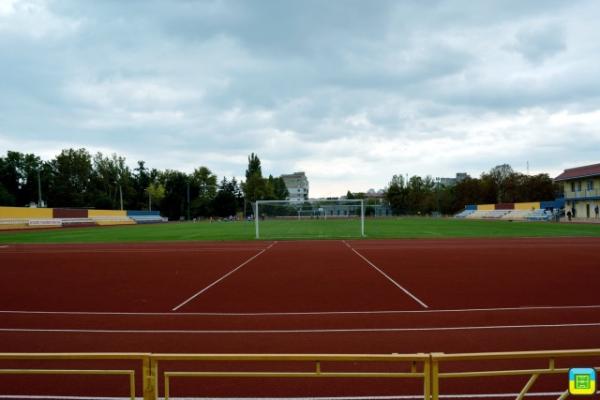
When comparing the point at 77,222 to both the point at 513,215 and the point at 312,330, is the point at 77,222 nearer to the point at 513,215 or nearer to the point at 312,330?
the point at 312,330

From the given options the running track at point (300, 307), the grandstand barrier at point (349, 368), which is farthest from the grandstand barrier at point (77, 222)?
the grandstand barrier at point (349, 368)

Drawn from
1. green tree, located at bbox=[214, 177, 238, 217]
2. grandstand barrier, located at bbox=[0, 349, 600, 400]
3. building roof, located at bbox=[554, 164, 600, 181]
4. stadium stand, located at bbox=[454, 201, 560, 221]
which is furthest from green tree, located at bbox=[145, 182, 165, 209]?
grandstand barrier, located at bbox=[0, 349, 600, 400]

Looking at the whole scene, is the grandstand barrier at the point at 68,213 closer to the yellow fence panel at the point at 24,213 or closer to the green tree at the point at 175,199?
the yellow fence panel at the point at 24,213

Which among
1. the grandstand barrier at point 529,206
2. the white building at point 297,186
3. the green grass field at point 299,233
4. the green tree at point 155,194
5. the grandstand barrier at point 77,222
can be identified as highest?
the white building at point 297,186

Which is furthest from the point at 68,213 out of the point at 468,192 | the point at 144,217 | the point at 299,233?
the point at 468,192

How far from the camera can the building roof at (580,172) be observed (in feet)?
207

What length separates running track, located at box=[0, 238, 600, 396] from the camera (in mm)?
7316

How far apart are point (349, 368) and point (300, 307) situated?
4.00 metres

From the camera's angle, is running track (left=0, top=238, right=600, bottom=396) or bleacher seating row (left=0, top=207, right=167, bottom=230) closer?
running track (left=0, top=238, right=600, bottom=396)

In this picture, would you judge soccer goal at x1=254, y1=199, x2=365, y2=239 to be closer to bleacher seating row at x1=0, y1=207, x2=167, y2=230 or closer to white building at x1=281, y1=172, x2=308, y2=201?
bleacher seating row at x1=0, y1=207, x2=167, y2=230

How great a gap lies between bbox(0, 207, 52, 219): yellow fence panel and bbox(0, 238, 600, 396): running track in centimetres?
3988

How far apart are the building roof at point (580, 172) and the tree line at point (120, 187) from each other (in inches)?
2545

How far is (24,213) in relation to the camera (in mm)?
54844

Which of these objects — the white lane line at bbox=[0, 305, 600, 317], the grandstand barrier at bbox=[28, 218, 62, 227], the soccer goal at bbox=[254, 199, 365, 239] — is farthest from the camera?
the grandstand barrier at bbox=[28, 218, 62, 227]
